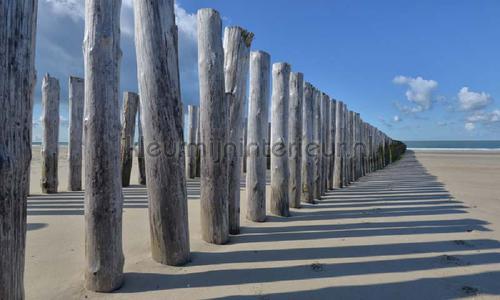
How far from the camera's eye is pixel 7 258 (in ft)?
5.66

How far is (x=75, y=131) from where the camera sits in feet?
22.2

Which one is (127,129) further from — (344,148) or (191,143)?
(344,148)

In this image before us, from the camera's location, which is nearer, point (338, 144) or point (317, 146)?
point (317, 146)

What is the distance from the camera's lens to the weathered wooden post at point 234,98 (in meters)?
3.83

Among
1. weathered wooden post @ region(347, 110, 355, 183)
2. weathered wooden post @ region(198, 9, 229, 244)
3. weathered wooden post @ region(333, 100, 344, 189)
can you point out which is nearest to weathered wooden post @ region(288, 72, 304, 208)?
weathered wooden post @ region(198, 9, 229, 244)

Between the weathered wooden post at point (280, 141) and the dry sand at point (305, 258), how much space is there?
0.96 feet

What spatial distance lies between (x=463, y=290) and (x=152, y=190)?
2.60 metres

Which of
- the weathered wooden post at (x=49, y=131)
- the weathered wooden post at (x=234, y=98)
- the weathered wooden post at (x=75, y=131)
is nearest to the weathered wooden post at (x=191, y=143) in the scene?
the weathered wooden post at (x=75, y=131)

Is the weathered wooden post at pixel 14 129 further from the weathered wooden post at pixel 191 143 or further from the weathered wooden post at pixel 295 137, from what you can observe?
the weathered wooden post at pixel 191 143

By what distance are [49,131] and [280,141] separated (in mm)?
4912

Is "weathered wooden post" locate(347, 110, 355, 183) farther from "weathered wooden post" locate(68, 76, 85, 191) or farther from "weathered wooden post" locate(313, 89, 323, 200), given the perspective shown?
"weathered wooden post" locate(68, 76, 85, 191)

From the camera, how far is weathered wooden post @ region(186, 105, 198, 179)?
974 cm

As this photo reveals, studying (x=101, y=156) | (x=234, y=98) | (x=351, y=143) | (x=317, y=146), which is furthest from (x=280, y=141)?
(x=351, y=143)

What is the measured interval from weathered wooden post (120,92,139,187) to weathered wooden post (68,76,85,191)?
94 centimetres
